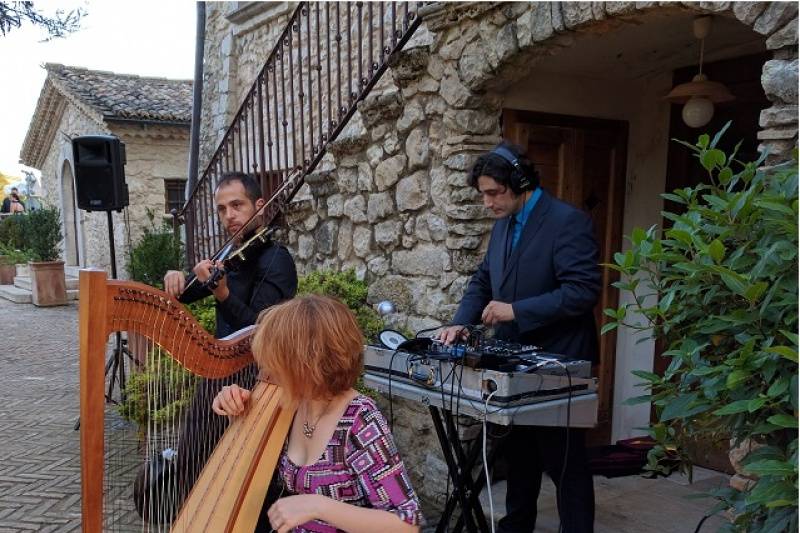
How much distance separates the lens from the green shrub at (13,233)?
1514cm

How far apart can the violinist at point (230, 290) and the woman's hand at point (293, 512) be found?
2.41 feet

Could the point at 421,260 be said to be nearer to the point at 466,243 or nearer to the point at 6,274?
the point at 466,243

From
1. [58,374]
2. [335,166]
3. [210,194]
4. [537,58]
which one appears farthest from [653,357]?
[58,374]

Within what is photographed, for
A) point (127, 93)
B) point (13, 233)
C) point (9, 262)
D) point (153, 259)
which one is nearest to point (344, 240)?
point (153, 259)

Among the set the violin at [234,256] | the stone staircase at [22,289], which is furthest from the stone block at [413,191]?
the stone staircase at [22,289]

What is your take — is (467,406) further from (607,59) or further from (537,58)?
(607,59)

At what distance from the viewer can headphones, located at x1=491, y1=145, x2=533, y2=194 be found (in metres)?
2.47

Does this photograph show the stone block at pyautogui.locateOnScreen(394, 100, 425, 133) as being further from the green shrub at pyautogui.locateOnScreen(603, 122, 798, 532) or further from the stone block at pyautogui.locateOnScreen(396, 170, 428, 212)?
the green shrub at pyautogui.locateOnScreen(603, 122, 798, 532)

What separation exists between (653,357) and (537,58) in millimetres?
2130

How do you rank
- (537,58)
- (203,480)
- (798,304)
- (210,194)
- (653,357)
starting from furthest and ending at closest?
(210,194) → (653,357) → (537,58) → (203,480) → (798,304)

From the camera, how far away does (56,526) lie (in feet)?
11.4

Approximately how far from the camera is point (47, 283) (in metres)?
11.8

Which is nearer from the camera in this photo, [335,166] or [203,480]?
[203,480]

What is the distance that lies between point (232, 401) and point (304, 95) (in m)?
3.83
